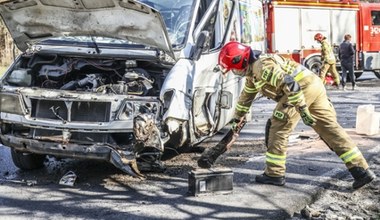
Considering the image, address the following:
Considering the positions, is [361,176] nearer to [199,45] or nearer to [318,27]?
[199,45]

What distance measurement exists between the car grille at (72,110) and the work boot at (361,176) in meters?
2.53

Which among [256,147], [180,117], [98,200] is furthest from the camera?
[256,147]

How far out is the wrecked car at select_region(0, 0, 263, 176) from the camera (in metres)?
5.38

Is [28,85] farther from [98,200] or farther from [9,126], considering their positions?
[98,200]

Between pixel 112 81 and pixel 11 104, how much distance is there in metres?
1.16

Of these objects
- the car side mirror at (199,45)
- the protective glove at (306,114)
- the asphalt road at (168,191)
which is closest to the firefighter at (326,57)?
the asphalt road at (168,191)

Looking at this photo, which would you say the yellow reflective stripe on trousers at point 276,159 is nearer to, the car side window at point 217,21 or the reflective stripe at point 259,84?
the reflective stripe at point 259,84

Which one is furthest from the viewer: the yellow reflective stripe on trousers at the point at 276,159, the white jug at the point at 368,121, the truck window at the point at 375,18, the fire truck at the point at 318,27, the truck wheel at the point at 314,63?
the truck window at the point at 375,18

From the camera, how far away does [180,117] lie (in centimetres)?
551

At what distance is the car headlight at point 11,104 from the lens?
5.71 m

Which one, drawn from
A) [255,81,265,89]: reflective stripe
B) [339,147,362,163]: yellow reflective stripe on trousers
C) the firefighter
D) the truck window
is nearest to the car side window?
[255,81,265,89]: reflective stripe

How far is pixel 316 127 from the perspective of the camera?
5457 mm

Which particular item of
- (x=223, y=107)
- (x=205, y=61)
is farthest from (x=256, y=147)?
(x=205, y=61)

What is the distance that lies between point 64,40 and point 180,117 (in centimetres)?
202
